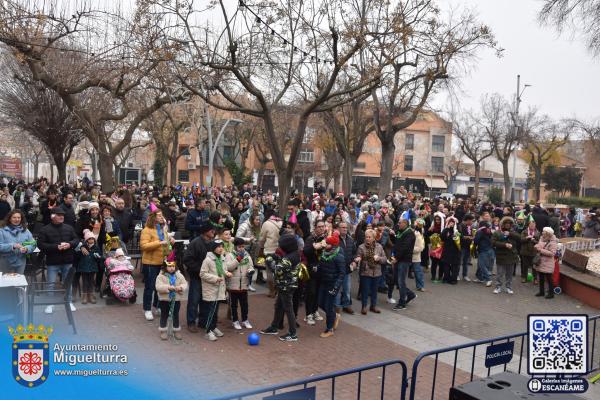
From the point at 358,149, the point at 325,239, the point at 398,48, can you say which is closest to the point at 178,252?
the point at 325,239

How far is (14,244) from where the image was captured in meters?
7.98

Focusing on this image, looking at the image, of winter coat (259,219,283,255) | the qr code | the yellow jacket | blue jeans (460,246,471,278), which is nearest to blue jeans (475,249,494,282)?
Result: blue jeans (460,246,471,278)

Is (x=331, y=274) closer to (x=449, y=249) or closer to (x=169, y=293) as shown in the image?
(x=169, y=293)

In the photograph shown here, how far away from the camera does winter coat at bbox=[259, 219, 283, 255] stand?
980 centimetres

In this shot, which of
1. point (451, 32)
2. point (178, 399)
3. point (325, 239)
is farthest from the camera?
point (451, 32)

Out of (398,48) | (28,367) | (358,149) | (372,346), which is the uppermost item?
(398,48)

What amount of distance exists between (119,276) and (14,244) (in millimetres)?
1705

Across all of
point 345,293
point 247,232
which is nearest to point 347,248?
point 345,293

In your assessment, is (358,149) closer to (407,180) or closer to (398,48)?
(398,48)

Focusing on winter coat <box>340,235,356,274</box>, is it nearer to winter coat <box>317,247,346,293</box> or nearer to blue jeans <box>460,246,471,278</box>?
winter coat <box>317,247,346,293</box>

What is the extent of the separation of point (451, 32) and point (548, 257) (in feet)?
26.2

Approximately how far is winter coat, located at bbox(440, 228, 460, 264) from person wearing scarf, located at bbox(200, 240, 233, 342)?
6.55 m

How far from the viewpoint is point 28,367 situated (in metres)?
4.85

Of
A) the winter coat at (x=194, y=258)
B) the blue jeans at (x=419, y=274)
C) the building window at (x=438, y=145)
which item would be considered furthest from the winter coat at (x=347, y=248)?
the building window at (x=438, y=145)
